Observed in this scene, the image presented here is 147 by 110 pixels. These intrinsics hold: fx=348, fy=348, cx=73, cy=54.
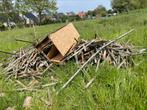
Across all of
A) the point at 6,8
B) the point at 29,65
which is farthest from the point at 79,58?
the point at 6,8

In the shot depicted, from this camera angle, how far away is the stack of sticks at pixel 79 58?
6031 millimetres

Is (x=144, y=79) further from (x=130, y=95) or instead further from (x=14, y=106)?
(x=14, y=106)

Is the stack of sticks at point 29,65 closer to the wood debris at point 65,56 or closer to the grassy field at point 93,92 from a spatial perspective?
the wood debris at point 65,56

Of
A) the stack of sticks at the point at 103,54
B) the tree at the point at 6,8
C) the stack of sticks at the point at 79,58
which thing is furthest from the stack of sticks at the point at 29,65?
the tree at the point at 6,8

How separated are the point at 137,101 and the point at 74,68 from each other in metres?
1.74

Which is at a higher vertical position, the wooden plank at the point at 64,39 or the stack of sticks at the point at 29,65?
the wooden plank at the point at 64,39

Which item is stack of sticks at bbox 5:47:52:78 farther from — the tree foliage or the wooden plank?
the tree foliage

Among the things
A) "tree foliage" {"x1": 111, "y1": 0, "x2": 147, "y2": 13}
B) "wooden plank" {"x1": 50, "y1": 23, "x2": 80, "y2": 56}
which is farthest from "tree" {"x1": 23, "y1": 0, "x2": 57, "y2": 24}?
"wooden plank" {"x1": 50, "y1": 23, "x2": 80, "y2": 56}

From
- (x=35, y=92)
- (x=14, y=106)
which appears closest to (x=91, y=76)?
(x=35, y=92)

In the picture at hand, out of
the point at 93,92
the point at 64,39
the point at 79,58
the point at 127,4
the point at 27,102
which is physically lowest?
the point at 127,4

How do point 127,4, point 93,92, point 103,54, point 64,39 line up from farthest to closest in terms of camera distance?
point 127,4
point 64,39
point 103,54
point 93,92

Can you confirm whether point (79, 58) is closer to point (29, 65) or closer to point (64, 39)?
point (64, 39)

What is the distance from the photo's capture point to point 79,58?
245 inches

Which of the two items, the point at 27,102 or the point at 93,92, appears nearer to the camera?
the point at 93,92
